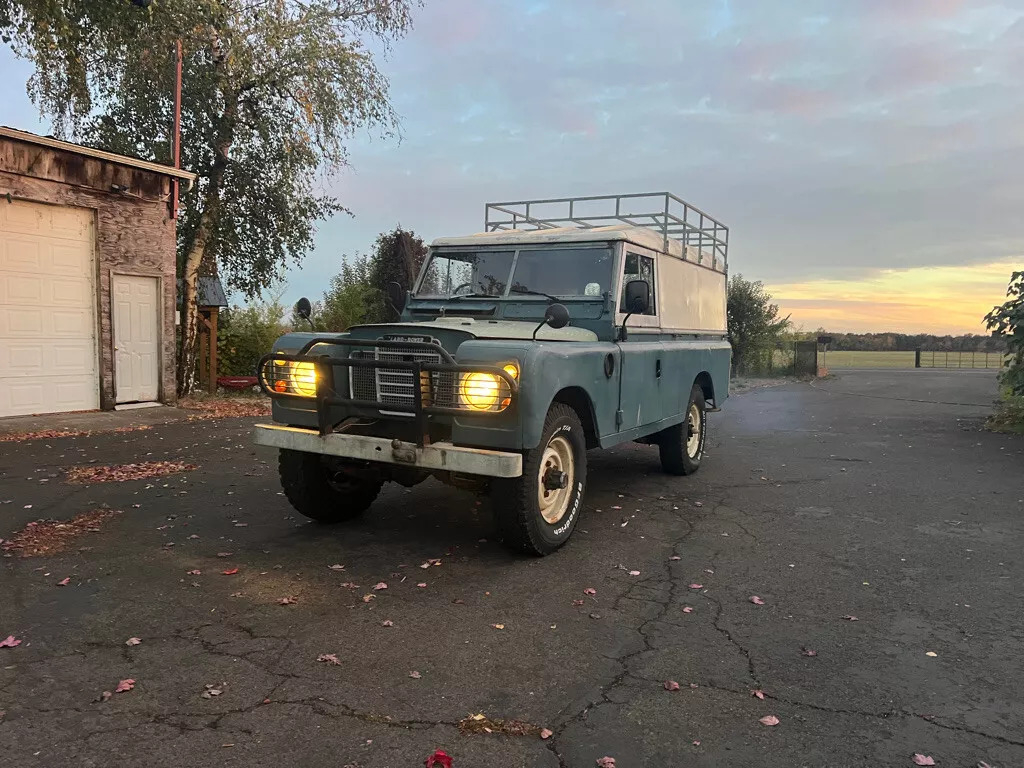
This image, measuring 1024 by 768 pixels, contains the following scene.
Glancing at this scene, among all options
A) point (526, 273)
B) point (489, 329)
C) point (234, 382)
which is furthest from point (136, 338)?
point (489, 329)

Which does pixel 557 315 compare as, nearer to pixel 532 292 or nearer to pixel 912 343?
pixel 532 292

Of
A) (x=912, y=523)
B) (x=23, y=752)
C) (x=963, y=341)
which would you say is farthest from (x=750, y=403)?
(x=963, y=341)

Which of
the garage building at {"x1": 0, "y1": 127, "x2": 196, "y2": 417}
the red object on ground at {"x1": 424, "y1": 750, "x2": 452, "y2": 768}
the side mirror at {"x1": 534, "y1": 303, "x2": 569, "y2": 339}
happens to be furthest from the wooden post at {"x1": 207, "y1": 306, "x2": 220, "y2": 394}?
the red object on ground at {"x1": 424, "y1": 750, "x2": 452, "y2": 768}

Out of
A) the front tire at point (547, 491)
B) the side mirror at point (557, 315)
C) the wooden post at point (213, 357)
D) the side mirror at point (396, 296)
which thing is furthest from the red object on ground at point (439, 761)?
the wooden post at point (213, 357)

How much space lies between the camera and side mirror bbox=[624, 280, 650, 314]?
18.4ft

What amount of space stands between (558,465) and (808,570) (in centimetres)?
173

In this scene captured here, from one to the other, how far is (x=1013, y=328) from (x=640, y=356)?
9.04 metres

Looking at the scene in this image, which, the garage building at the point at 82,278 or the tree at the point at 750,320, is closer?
the garage building at the point at 82,278

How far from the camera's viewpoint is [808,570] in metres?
4.63

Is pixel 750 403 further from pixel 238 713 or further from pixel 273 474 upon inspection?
pixel 238 713

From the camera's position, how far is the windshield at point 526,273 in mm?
6117

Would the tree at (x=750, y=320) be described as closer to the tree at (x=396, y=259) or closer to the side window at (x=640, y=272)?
the tree at (x=396, y=259)

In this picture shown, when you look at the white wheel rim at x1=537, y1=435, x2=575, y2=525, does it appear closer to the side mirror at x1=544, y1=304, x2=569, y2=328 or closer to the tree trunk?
the side mirror at x1=544, y1=304, x2=569, y2=328

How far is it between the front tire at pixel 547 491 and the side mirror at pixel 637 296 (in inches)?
45.4
